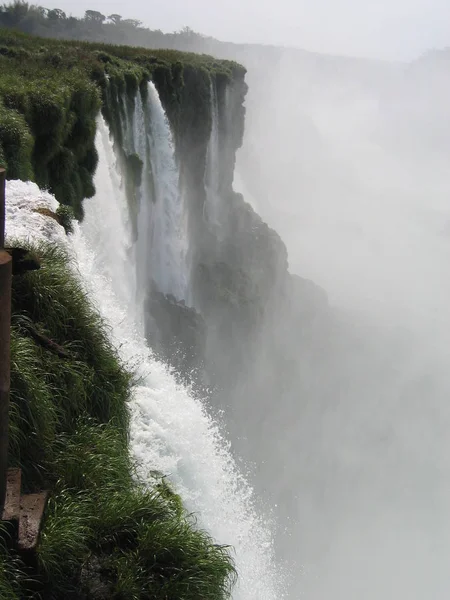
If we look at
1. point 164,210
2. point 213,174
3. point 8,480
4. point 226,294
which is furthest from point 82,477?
point 213,174

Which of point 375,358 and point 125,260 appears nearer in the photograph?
point 125,260

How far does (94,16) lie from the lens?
97.3m

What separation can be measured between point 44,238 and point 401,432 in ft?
90.1

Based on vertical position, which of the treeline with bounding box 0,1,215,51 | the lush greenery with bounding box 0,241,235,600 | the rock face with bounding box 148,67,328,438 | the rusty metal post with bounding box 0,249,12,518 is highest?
the treeline with bounding box 0,1,215,51

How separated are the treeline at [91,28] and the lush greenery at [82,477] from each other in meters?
66.6

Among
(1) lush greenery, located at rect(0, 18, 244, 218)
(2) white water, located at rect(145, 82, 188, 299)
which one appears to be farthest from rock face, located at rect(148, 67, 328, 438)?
(1) lush greenery, located at rect(0, 18, 244, 218)

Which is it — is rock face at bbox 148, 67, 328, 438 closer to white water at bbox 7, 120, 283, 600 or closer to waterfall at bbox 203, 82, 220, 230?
waterfall at bbox 203, 82, 220, 230

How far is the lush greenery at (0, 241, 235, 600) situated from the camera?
334cm

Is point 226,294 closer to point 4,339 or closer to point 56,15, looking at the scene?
point 4,339

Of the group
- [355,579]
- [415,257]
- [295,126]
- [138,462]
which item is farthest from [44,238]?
[295,126]

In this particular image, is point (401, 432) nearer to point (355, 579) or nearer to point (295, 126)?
point (355, 579)

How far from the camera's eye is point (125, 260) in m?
12.6

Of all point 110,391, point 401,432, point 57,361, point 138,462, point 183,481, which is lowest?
point 401,432

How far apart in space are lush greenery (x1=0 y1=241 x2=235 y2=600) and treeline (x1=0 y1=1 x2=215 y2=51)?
6658 cm
